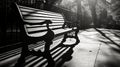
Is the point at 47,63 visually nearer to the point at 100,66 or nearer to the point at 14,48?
the point at 100,66

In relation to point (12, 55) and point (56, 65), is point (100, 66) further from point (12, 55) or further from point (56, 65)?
point (12, 55)

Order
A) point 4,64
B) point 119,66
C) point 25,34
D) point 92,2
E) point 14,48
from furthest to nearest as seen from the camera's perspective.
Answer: point 92,2
point 14,48
point 119,66
point 4,64
point 25,34

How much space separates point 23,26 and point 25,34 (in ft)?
0.53

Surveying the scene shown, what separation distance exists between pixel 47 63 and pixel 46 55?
0.17 m

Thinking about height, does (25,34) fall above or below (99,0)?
below

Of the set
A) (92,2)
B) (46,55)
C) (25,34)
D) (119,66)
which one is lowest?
(119,66)

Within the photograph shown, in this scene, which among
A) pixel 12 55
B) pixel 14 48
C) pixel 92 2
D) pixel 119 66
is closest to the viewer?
pixel 119 66

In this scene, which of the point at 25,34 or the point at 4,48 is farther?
the point at 4,48

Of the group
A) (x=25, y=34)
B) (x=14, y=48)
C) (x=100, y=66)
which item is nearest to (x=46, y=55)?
(x=25, y=34)

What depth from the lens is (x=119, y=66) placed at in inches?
108

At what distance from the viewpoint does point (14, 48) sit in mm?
3709

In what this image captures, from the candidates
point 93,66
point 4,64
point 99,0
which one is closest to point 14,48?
point 4,64

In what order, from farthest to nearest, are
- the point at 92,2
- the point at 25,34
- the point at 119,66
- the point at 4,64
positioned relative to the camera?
the point at 92,2 → the point at 119,66 → the point at 4,64 → the point at 25,34

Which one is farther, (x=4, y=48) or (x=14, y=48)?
(x=14, y=48)
